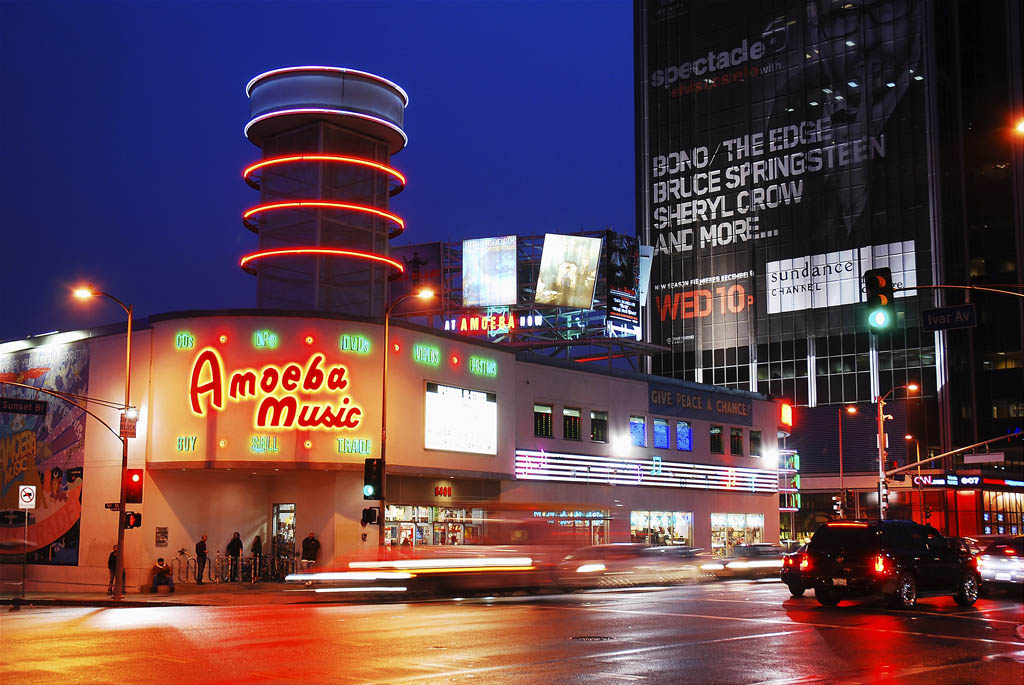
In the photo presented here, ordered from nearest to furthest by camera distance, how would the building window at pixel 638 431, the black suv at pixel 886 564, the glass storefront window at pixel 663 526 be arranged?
1. the black suv at pixel 886 564
2. the glass storefront window at pixel 663 526
3. the building window at pixel 638 431

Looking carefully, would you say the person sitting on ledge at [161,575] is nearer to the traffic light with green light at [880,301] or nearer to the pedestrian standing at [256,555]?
the pedestrian standing at [256,555]

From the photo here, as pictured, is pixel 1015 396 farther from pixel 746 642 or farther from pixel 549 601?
pixel 746 642

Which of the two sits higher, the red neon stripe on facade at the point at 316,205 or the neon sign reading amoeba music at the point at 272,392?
the red neon stripe on facade at the point at 316,205

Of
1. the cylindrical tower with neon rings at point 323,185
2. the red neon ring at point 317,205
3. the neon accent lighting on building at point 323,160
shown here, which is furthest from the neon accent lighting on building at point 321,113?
the red neon ring at point 317,205

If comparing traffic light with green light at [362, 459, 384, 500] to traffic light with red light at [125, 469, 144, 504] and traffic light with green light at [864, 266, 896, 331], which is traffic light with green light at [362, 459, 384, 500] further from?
traffic light with green light at [864, 266, 896, 331]

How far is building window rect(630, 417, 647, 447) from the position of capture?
5294cm

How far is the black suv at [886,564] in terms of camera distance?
2373 centimetres

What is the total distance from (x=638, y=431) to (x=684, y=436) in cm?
390

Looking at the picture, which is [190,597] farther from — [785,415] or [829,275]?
[829,275]

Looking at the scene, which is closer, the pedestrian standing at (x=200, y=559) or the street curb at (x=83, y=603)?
the street curb at (x=83, y=603)

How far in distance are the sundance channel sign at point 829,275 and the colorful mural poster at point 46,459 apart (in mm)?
69617

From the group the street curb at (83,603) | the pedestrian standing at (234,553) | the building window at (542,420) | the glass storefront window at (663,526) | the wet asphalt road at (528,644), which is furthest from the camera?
the glass storefront window at (663,526)

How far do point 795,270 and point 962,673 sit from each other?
8895 centimetres

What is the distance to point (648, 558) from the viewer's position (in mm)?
34094
